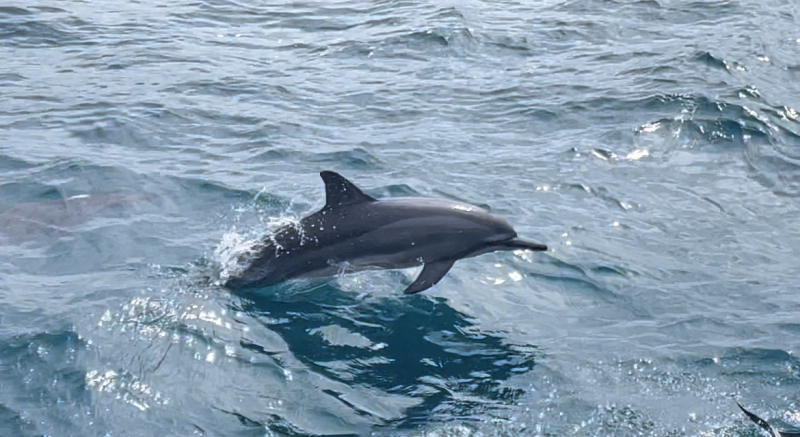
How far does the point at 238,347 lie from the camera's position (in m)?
8.98

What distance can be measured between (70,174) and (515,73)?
7.54 metres

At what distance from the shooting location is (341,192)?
9.48 meters

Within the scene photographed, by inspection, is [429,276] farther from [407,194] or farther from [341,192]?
[407,194]

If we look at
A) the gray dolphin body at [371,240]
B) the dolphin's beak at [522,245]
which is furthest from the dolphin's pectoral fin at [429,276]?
the dolphin's beak at [522,245]

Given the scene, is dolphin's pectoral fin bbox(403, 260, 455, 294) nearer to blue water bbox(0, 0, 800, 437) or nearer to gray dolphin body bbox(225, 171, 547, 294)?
gray dolphin body bbox(225, 171, 547, 294)

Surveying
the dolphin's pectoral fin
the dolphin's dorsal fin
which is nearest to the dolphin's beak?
the dolphin's pectoral fin

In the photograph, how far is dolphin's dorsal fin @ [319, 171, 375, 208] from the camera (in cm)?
935

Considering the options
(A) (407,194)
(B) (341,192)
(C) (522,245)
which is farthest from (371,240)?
(A) (407,194)

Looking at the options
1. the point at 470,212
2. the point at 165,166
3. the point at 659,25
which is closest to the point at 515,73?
the point at 659,25

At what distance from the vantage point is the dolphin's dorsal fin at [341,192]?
935 centimetres

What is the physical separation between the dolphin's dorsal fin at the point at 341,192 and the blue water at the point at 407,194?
3.07 feet

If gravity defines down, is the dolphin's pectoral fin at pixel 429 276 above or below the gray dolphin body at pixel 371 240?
below

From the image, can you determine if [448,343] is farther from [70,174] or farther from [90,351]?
[70,174]

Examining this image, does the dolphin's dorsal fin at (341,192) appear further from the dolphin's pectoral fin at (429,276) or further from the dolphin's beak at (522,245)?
the dolphin's beak at (522,245)
